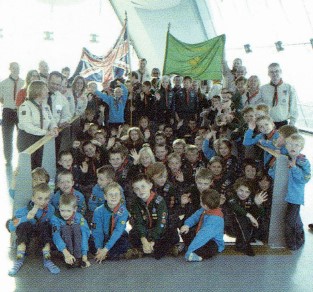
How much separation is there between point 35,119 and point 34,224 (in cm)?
121

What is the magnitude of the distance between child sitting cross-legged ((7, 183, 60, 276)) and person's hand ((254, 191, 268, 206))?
6.24 ft

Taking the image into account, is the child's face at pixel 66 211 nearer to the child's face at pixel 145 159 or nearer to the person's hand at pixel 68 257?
the person's hand at pixel 68 257

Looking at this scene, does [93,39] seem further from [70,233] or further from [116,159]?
[70,233]

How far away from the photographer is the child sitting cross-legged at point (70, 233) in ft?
11.5

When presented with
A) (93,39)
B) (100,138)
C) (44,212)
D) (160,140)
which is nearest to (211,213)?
(44,212)

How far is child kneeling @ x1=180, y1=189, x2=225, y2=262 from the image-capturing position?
146 inches

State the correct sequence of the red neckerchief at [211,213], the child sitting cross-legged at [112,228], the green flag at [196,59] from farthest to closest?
the green flag at [196,59], the red neckerchief at [211,213], the child sitting cross-legged at [112,228]

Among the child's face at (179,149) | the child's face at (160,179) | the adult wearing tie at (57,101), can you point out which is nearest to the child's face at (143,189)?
the child's face at (160,179)

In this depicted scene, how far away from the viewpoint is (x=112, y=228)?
3723 millimetres

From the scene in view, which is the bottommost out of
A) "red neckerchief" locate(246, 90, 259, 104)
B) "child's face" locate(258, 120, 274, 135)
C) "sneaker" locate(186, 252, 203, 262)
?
"sneaker" locate(186, 252, 203, 262)

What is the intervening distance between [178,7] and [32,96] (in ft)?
34.3

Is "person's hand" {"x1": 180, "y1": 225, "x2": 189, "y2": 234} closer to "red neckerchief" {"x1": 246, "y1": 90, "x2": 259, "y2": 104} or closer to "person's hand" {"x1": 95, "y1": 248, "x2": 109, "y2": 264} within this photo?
"person's hand" {"x1": 95, "y1": 248, "x2": 109, "y2": 264}

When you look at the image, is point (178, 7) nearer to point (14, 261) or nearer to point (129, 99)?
point (129, 99)

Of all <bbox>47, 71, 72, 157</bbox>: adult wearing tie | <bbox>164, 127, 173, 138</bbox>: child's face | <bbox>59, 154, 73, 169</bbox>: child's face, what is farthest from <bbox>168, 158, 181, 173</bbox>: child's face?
<bbox>164, 127, 173, 138</bbox>: child's face
